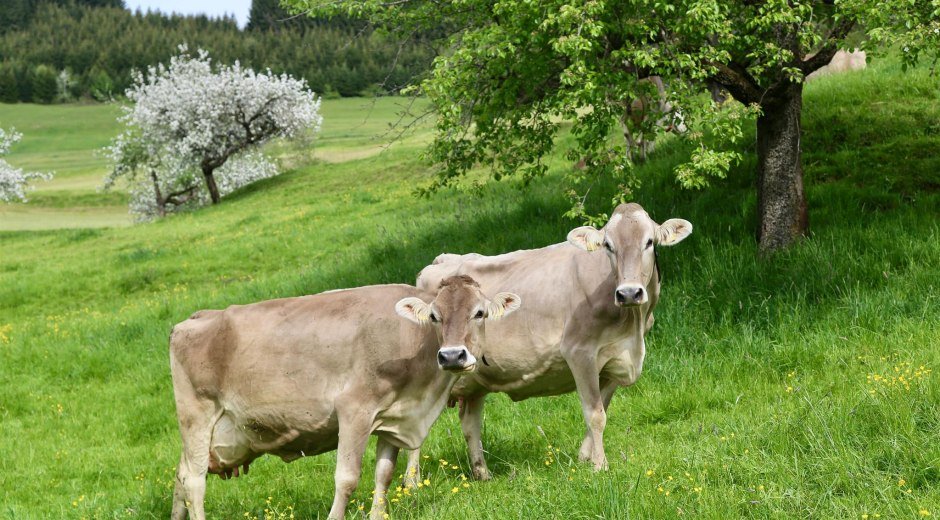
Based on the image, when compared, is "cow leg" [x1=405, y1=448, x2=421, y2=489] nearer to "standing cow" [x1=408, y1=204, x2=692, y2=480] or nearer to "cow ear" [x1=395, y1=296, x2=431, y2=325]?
"standing cow" [x1=408, y1=204, x2=692, y2=480]

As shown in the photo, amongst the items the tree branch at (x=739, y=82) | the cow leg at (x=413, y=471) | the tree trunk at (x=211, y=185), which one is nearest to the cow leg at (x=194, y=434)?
the cow leg at (x=413, y=471)

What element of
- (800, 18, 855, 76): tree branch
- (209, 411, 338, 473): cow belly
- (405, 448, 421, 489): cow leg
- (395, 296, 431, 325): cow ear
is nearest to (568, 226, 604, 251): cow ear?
(395, 296, 431, 325): cow ear

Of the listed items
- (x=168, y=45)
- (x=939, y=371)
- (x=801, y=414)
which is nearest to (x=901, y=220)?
(x=939, y=371)

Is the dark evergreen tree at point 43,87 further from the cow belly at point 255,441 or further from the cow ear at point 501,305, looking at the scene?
the cow ear at point 501,305

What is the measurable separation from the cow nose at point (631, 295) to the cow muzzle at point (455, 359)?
142 cm

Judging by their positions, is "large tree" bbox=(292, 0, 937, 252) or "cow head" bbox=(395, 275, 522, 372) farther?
"large tree" bbox=(292, 0, 937, 252)

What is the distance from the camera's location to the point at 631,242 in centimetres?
759

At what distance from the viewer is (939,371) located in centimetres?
768

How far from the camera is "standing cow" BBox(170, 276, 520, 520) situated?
276 inches

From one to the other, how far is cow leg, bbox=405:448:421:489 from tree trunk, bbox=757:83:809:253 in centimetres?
630

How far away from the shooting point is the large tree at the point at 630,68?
10.7 metres

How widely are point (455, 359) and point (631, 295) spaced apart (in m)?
1.59

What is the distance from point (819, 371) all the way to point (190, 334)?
19.8ft

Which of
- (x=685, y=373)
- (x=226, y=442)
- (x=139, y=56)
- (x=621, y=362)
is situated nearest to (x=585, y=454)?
(x=621, y=362)
